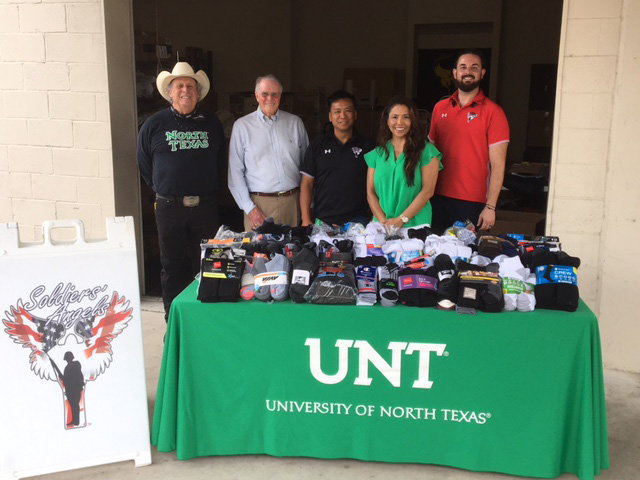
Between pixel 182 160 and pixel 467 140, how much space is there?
171 cm

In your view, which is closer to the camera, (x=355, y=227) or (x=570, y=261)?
(x=570, y=261)

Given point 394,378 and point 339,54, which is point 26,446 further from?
point 339,54

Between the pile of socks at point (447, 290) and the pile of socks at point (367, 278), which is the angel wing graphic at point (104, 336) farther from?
the pile of socks at point (447, 290)

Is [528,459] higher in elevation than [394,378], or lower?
lower

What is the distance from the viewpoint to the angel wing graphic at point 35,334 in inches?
102

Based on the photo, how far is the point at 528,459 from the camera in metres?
2.70

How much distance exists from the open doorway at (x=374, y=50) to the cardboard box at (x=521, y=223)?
2.86 meters

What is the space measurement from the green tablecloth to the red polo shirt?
4.43 feet

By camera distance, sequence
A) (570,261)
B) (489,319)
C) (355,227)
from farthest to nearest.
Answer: (355,227), (570,261), (489,319)

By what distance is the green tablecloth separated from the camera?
8.63 ft

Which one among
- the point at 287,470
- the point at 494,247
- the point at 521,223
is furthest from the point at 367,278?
the point at 521,223

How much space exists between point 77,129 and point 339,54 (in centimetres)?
521

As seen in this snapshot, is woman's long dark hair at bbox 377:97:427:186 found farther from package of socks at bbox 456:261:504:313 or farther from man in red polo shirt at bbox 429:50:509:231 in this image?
package of socks at bbox 456:261:504:313

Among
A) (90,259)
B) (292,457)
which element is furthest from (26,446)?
(292,457)
